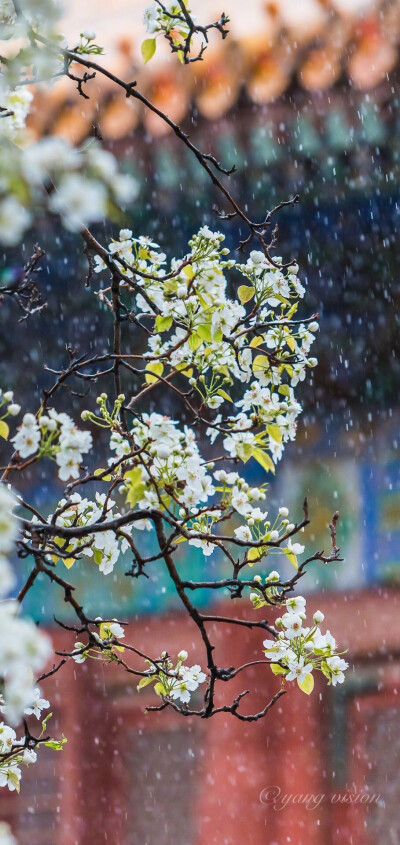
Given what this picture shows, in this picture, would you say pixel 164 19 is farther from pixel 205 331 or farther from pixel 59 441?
pixel 59 441

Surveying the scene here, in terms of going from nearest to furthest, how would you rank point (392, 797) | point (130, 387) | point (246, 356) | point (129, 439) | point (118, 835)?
point (129, 439), point (246, 356), point (392, 797), point (118, 835), point (130, 387)

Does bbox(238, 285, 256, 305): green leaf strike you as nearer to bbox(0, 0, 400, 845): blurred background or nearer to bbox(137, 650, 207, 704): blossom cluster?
bbox(137, 650, 207, 704): blossom cluster

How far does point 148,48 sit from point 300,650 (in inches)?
42.5

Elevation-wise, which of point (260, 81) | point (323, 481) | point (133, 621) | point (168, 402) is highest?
point (260, 81)

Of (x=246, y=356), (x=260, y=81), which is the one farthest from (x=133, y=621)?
(x=246, y=356)

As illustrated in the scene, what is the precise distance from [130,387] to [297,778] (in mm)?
2268

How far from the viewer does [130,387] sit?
4961 mm

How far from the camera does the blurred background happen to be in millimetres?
4297

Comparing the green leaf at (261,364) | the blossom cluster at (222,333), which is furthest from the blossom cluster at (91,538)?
the green leaf at (261,364)

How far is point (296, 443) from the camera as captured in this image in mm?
4605

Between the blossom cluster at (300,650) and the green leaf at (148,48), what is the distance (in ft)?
3.22

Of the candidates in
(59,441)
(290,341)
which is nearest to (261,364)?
(290,341)

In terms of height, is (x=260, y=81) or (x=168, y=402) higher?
(x=260, y=81)

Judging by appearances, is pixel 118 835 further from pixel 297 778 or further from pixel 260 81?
pixel 260 81
